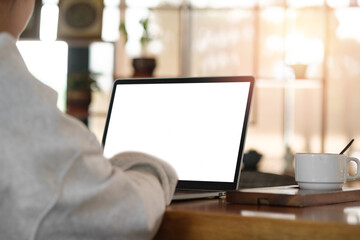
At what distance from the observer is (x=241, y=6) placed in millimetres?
6719

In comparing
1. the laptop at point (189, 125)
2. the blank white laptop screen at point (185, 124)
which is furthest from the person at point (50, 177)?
the blank white laptop screen at point (185, 124)

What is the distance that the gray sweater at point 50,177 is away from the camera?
0.88 m

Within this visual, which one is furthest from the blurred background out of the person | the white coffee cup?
the person

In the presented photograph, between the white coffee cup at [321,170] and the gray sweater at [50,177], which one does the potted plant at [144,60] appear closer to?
the white coffee cup at [321,170]

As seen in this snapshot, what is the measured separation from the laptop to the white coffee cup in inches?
6.2

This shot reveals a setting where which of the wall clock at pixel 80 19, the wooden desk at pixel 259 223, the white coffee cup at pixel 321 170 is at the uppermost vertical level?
the wall clock at pixel 80 19

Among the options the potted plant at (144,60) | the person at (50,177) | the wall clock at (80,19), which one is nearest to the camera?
the person at (50,177)

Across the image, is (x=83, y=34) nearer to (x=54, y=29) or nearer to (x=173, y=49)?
(x=54, y=29)

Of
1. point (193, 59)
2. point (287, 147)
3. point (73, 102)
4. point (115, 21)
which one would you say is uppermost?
point (115, 21)

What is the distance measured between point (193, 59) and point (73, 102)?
53.7 inches

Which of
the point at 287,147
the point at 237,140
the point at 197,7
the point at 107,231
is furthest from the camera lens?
the point at 197,7

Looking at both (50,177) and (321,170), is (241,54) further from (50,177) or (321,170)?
(50,177)

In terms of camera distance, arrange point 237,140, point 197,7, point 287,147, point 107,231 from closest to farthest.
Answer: point 107,231, point 237,140, point 287,147, point 197,7

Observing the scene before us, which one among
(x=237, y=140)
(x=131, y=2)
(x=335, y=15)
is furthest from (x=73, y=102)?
(x=237, y=140)
